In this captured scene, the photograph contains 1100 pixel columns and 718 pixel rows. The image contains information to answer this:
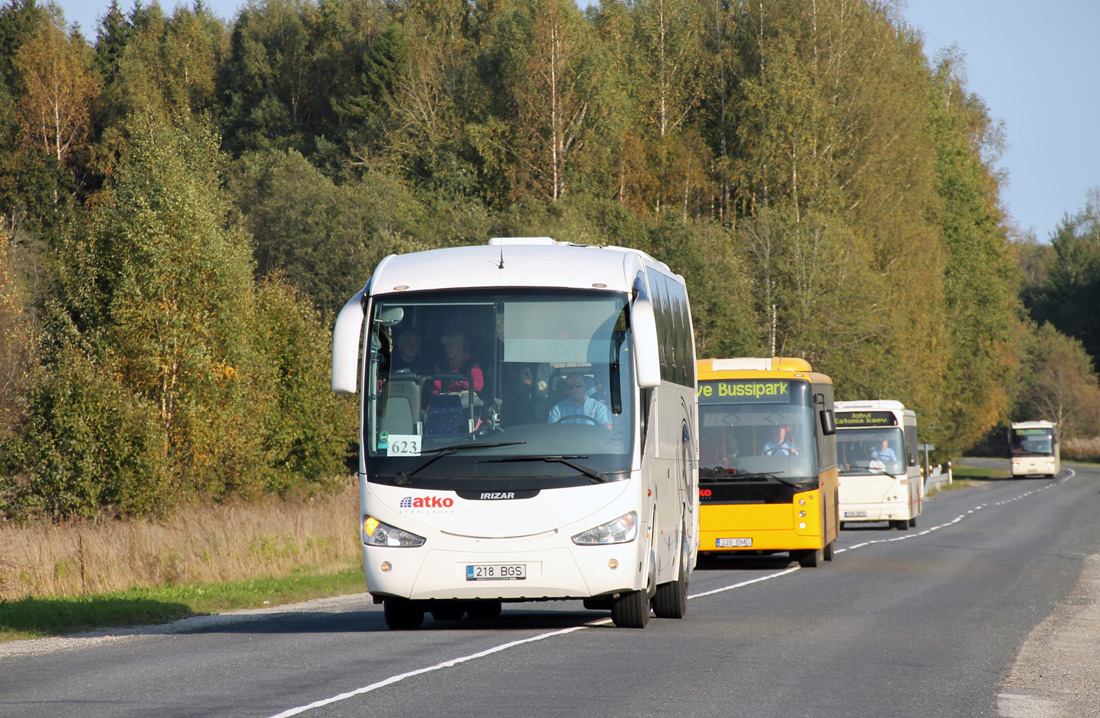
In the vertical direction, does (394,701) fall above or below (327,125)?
below

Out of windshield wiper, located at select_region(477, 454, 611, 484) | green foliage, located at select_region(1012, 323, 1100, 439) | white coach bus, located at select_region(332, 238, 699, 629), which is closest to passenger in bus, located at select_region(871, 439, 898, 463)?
white coach bus, located at select_region(332, 238, 699, 629)

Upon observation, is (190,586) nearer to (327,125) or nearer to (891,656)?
(891,656)

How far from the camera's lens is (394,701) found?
8914mm

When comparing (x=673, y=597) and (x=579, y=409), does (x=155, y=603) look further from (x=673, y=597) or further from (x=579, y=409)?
(x=579, y=409)

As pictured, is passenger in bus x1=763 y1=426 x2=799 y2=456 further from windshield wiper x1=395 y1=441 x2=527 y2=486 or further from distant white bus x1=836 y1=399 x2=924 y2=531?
distant white bus x1=836 y1=399 x2=924 y2=531

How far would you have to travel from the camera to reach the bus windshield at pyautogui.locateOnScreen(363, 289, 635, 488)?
12.3 metres

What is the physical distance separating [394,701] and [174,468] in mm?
29198

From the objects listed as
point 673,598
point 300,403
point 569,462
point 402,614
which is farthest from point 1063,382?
point 569,462

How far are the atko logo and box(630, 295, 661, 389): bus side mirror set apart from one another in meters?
1.94


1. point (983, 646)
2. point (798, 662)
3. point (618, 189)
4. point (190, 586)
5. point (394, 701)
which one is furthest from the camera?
point (618, 189)

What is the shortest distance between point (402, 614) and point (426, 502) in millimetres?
1841

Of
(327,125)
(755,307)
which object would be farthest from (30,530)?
(327,125)

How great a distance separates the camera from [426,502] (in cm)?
1227

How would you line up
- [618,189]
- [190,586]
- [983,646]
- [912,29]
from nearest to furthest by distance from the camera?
1. [983,646]
2. [190,586]
3. [618,189]
4. [912,29]
